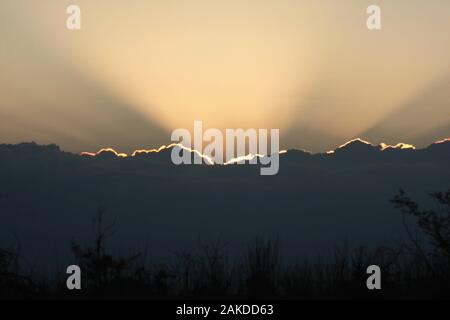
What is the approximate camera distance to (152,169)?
106000 millimetres

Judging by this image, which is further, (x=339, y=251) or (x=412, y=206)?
(x=412, y=206)

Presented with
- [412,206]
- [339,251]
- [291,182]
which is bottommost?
[339,251]
